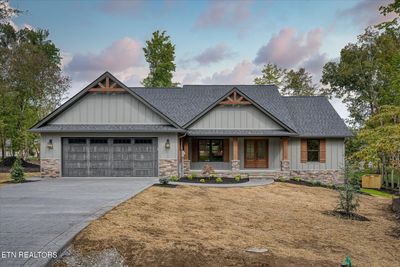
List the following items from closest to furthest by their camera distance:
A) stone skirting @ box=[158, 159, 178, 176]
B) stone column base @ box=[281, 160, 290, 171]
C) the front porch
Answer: stone skirting @ box=[158, 159, 178, 176], stone column base @ box=[281, 160, 290, 171], the front porch

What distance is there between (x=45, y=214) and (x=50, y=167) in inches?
441

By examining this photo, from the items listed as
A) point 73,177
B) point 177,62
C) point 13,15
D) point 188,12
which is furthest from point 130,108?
point 177,62

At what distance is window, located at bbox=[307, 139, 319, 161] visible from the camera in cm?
2294

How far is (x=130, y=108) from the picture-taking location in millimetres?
19953

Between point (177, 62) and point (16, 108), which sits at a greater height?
point (177, 62)

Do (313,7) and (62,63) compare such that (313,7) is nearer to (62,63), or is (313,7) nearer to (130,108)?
(130,108)

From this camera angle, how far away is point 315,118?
2411 cm

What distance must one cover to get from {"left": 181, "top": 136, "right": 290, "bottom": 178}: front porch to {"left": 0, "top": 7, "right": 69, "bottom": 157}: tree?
60.6ft

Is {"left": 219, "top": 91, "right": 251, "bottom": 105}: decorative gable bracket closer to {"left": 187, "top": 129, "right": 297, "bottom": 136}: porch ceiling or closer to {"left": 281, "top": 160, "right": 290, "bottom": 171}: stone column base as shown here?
{"left": 187, "top": 129, "right": 297, "bottom": 136}: porch ceiling

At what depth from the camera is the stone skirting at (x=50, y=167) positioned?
63.7ft

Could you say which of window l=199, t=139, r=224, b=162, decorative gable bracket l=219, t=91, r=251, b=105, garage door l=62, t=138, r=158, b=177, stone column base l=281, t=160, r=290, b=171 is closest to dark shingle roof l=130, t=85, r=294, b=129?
decorative gable bracket l=219, t=91, r=251, b=105

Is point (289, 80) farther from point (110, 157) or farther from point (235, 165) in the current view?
point (110, 157)

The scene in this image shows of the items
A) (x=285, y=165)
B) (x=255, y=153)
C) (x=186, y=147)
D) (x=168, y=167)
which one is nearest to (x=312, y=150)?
(x=285, y=165)

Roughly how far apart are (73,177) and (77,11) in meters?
9.37
